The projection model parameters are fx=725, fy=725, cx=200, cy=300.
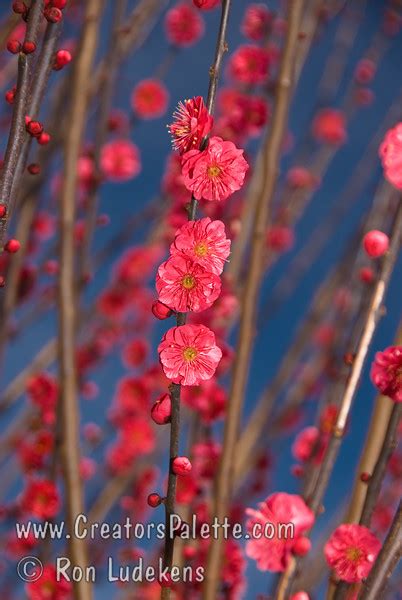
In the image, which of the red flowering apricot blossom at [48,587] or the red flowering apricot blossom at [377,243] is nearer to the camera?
the red flowering apricot blossom at [377,243]

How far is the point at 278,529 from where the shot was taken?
1121 mm

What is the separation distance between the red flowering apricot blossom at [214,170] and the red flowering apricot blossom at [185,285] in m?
0.08

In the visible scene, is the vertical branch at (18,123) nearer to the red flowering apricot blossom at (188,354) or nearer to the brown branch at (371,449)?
the red flowering apricot blossom at (188,354)

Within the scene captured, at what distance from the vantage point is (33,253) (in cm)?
289

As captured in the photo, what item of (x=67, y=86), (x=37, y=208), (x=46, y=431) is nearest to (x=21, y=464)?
(x=46, y=431)

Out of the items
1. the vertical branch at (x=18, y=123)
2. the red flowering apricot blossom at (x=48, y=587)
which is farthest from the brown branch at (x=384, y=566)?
the red flowering apricot blossom at (x=48, y=587)

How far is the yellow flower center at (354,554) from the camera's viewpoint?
3.43ft

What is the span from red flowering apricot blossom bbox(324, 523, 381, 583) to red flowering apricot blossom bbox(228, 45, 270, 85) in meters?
1.35

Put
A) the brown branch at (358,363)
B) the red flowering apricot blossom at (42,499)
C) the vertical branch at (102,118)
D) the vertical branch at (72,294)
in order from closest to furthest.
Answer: the brown branch at (358,363) < the vertical branch at (72,294) < the red flowering apricot blossom at (42,499) < the vertical branch at (102,118)

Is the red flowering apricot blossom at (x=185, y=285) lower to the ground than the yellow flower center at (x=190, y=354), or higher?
higher

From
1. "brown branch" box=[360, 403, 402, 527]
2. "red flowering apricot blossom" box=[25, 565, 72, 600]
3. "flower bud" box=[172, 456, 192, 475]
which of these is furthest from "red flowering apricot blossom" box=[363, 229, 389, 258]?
"red flowering apricot blossom" box=[25, 565, 72, 600]

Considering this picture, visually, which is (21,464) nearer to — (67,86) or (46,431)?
(46,431)

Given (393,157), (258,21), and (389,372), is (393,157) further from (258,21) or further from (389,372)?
(258,21)

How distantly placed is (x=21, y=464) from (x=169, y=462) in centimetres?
162
